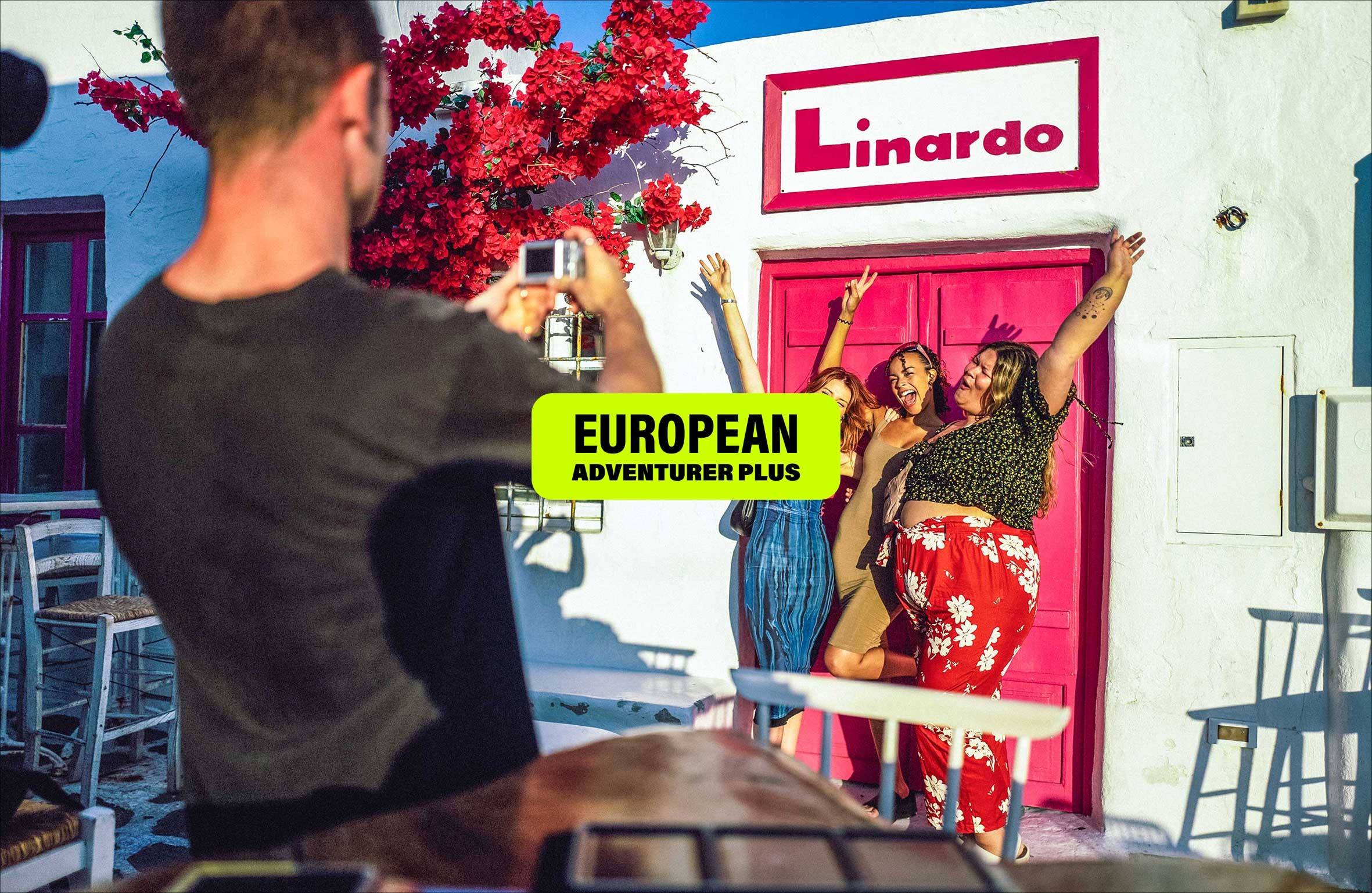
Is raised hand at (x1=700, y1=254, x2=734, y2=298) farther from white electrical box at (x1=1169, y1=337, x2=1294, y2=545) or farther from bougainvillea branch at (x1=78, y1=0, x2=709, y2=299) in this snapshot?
white electrical box at (x1=1169, y1=337, x2=1294, y2=545)

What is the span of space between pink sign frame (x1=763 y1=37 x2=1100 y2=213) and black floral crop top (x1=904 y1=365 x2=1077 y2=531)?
88 cm

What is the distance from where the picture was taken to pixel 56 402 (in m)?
5.14

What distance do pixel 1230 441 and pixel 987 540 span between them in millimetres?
1099

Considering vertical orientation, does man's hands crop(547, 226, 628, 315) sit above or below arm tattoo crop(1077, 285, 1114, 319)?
below

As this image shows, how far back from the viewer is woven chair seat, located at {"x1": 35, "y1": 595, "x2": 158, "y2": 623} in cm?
354

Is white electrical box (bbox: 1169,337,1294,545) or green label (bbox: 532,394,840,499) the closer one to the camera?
green label (bbox: 532,394,840,499)

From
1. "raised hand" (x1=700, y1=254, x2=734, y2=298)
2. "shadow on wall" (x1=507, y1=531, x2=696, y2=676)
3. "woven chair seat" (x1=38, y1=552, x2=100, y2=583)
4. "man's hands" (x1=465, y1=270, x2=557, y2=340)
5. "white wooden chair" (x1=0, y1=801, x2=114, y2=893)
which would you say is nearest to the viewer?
"man's hands" (x1=465, y1=270, x2=557, y2=340)

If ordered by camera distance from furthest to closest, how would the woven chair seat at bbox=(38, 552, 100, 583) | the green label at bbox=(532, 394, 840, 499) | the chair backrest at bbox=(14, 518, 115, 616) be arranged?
the woven chair seat at bbox=(38, 552, 100, 583) < the chair backrest at bbox=(14, 518, 115, 616) < the green label at bbox=(532, 394, 840, 499)

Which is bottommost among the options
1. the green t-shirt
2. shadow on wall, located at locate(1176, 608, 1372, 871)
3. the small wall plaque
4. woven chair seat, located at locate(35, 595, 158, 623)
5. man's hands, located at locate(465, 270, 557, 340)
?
shadow on wall, located at locate(1176, 608, 1372, 871)

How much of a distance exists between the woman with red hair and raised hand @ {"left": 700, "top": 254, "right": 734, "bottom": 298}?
0.24 metres

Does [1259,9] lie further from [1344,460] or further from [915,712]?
[915,712]

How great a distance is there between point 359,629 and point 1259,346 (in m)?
3.59

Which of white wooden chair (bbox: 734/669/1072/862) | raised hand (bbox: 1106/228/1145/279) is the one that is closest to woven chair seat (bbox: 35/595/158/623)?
white wooden chair (bbox: 734/669/1072/862)

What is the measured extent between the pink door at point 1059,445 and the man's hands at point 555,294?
2971 millimetres
